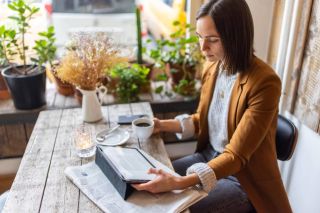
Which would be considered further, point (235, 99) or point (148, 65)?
point (148, 65)

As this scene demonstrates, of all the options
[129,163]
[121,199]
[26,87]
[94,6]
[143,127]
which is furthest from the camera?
[94,6]

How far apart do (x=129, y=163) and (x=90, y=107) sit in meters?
0.48

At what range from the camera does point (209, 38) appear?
3.99 feet

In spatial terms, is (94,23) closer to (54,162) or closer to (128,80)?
(128,80)

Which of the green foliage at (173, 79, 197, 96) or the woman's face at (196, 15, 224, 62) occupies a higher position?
the woman's face at (196, 15, 224, 62)

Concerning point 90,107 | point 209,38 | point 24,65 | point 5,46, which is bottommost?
point 90,107

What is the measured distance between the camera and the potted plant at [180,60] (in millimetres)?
1940

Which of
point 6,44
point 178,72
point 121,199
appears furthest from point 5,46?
point 121,199

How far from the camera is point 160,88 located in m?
1.97

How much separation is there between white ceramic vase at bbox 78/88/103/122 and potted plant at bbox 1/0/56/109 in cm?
A: 41

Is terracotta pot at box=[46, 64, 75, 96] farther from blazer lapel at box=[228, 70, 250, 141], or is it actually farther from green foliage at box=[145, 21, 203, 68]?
blazer lapel at box=[228, 70, 250, 141]

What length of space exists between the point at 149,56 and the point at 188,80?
0.31m

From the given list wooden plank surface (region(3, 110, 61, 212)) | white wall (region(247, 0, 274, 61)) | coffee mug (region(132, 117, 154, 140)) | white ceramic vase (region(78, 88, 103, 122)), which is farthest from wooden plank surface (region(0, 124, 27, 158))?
white wall (region(247, 0, 274, 61))

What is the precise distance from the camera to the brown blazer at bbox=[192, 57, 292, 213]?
1.15 meters
